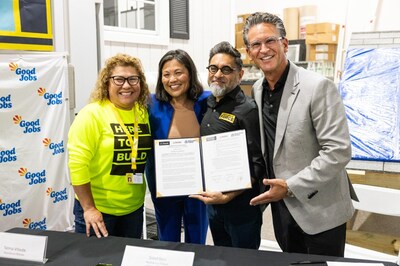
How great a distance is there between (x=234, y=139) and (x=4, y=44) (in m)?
2.08

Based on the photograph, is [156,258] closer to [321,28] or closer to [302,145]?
[302,145]

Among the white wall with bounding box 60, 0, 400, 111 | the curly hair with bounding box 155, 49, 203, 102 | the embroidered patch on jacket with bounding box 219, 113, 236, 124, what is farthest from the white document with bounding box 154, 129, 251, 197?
the white wall with bounding box 60, 0, 400, 111

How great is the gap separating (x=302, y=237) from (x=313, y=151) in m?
0.40

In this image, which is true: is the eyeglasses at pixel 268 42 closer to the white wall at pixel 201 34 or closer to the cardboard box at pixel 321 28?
the white wall at pixel 201 34

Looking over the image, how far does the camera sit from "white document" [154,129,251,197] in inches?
67.6

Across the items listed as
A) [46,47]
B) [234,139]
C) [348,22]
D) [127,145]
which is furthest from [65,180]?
[348,22]

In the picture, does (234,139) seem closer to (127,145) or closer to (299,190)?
(299,190)

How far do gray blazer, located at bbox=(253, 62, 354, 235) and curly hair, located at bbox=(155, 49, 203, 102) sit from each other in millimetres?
547

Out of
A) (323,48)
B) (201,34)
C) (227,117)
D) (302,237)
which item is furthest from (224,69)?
(323,48)

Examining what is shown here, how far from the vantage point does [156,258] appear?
1321 mm

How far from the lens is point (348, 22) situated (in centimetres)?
557

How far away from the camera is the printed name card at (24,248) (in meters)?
1.41

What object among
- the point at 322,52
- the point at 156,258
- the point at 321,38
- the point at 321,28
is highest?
the point at 321,28

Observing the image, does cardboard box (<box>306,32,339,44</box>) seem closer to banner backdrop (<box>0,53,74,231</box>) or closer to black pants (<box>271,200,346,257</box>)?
banner backdrop (<box>0,53,74,231</box>)
